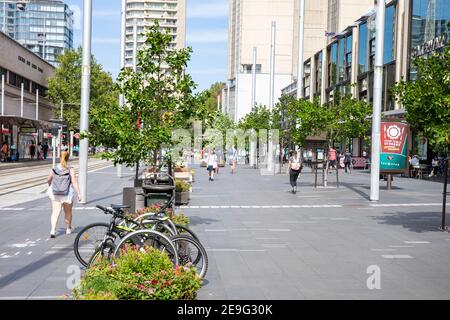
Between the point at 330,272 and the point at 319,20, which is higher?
the point at 319,20

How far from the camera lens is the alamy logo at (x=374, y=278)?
7.84m

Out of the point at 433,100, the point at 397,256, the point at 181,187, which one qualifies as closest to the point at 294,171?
the point at 181,187

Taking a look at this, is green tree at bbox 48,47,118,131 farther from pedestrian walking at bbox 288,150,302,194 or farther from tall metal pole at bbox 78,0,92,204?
tall metal pole at bbox 78,0,92,204

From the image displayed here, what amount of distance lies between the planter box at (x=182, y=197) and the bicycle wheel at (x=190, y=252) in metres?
10.5

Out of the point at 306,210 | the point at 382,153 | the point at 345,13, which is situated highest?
the point at 345,13

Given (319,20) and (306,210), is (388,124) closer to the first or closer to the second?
(306,210)

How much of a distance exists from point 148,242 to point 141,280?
5.35 feet

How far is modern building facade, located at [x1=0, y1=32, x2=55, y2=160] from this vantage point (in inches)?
2080

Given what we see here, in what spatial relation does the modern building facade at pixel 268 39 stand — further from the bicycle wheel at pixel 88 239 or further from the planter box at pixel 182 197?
the bicycle wheel at pixel 88 239

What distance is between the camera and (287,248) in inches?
429

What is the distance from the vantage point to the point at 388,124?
26.3 m

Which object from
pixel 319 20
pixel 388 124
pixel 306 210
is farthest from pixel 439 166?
pixel 319 20

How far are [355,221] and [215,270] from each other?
7.28 metres

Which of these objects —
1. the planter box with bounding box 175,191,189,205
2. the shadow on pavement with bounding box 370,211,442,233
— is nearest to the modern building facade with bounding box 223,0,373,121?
the planter box with bounding box 175,191,189,205
